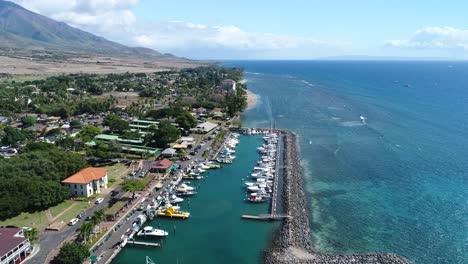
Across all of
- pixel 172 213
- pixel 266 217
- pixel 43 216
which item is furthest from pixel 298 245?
pixel 43 216

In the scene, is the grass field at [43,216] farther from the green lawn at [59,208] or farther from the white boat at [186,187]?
the white boat at [186,187]

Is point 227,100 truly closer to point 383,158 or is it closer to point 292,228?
point 383,158

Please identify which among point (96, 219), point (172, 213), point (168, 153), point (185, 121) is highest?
point (185, 121)

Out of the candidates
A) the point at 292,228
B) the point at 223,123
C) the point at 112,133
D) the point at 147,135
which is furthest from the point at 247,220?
the point at 223,123

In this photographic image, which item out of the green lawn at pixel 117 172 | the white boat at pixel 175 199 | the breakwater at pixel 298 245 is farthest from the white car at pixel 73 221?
the breakwater at pixel 298 245

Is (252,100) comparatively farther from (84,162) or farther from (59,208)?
(59,208)
